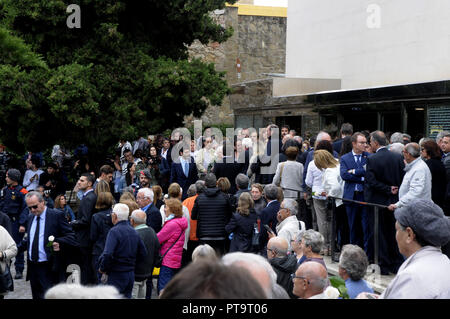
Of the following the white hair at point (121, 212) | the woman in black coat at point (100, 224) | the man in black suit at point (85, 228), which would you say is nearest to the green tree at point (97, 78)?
the man in black suit at point (85, 228)

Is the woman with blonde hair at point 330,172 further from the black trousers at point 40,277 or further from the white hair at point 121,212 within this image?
the black trousers at point 40,277

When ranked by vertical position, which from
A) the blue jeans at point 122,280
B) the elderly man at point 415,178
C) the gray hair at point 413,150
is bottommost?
the blue jeans at point 122,280

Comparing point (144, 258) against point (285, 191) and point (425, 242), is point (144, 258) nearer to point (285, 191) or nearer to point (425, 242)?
point (285, 191)

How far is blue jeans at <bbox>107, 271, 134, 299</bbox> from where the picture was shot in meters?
7.66

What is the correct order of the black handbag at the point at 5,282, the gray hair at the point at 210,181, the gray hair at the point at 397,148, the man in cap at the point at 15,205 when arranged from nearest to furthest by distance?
1. the black handbag at the point at 5,282
2. the gray hair at the point at 397,148
3. the gray hair at the point at 210,181
4. the man in cap at the point at 15,205

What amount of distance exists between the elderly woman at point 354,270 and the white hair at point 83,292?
10.1ft

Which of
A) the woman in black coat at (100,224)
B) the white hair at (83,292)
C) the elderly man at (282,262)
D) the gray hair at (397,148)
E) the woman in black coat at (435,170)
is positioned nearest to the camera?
the white hair at (83,292)

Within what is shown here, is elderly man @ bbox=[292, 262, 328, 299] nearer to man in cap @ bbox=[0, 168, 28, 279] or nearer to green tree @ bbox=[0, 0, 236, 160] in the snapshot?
man in cap @ bbox=[0, 168, 28, 279]

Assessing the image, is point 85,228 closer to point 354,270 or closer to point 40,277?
point 40,277

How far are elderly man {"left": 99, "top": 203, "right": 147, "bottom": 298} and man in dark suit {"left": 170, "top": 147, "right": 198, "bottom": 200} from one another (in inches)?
207

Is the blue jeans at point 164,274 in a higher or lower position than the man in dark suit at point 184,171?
lower

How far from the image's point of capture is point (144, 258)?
7.98 metres

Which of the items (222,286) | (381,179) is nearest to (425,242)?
(222,286)

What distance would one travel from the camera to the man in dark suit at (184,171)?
13.1 m
